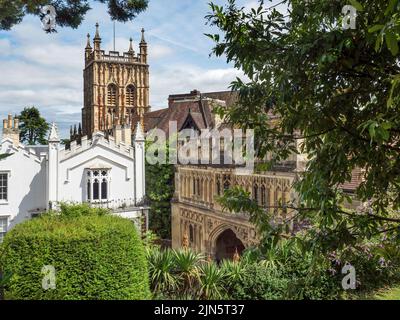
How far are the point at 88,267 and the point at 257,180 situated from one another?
4.71 meters

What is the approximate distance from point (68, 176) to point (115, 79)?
12.3 feet

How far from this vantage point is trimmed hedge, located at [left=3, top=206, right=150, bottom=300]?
492cm

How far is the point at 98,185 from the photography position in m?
8.70

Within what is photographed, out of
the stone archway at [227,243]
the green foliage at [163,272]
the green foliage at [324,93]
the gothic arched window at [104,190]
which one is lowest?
the stone archway at [227,243]

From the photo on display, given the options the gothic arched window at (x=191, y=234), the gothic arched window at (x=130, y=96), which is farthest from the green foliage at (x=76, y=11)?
the gothic arched window at (x=191, y=234)

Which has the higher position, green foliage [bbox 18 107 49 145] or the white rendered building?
green foliage [bbox 18 107 49 145]

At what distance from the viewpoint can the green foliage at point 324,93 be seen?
175 cm

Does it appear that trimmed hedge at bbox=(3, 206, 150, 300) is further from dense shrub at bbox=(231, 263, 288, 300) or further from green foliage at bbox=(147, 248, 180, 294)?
dense shrub at bbox=(231, 263, 288, 300)

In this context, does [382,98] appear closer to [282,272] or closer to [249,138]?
[249,138]

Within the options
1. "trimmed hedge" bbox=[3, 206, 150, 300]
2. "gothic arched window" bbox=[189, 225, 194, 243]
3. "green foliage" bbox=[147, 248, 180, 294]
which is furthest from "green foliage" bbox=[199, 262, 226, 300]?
"gothic arched window" bbox=[189, 225, 194, 243]

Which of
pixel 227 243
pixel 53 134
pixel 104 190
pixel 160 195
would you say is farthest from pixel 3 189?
pixel 160 195

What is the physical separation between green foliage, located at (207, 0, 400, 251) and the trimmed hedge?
3.57 m

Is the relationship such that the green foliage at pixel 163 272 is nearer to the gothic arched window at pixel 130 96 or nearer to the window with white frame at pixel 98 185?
the window with white frame at pixel 98 185

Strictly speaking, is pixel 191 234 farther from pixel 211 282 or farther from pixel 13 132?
pixel 211 282
